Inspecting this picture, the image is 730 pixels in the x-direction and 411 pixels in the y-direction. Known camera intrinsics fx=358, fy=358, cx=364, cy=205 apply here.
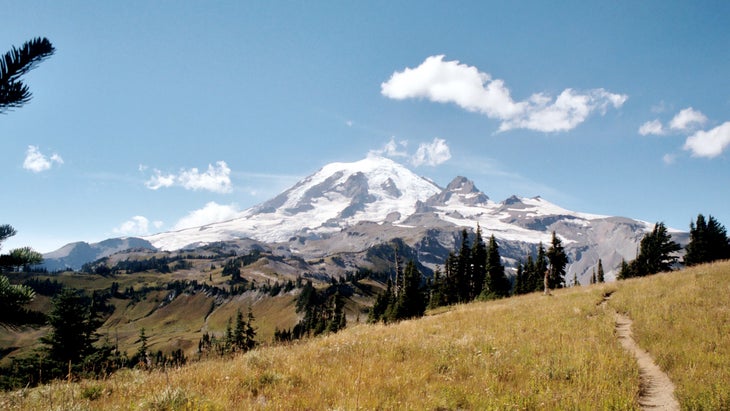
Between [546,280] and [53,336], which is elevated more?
[546,280]

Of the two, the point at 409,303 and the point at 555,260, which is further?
the point at 555,260

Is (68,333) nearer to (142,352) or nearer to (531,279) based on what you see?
(142,352)

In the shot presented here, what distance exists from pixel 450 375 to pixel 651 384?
16.0ft

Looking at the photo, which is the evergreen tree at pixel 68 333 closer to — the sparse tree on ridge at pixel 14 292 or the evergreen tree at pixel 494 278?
the sparse tree on ridge at pixel 14 292

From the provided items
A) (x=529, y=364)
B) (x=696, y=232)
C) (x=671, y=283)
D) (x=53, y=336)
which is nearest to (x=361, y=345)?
(x=529, y=364)

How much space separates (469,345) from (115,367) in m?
11.4

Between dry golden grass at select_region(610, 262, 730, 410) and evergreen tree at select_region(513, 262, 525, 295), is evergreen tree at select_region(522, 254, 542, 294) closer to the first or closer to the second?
evergreen tree at select_region(513, 262, 525, 295)

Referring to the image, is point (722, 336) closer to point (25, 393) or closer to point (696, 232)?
point (25, 393)

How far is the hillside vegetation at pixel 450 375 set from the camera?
7.10 metres

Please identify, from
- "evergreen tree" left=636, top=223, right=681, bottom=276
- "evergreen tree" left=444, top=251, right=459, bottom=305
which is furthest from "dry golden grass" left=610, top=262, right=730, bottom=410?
"evergreen tree" left=636, top=223, right=681, bottom=276

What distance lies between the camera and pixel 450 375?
877 centimetres

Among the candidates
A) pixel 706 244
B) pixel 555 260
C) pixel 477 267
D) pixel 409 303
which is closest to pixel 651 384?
pixel 409 303

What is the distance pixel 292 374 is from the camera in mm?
8703

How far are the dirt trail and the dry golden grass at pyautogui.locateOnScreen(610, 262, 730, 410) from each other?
17cm
